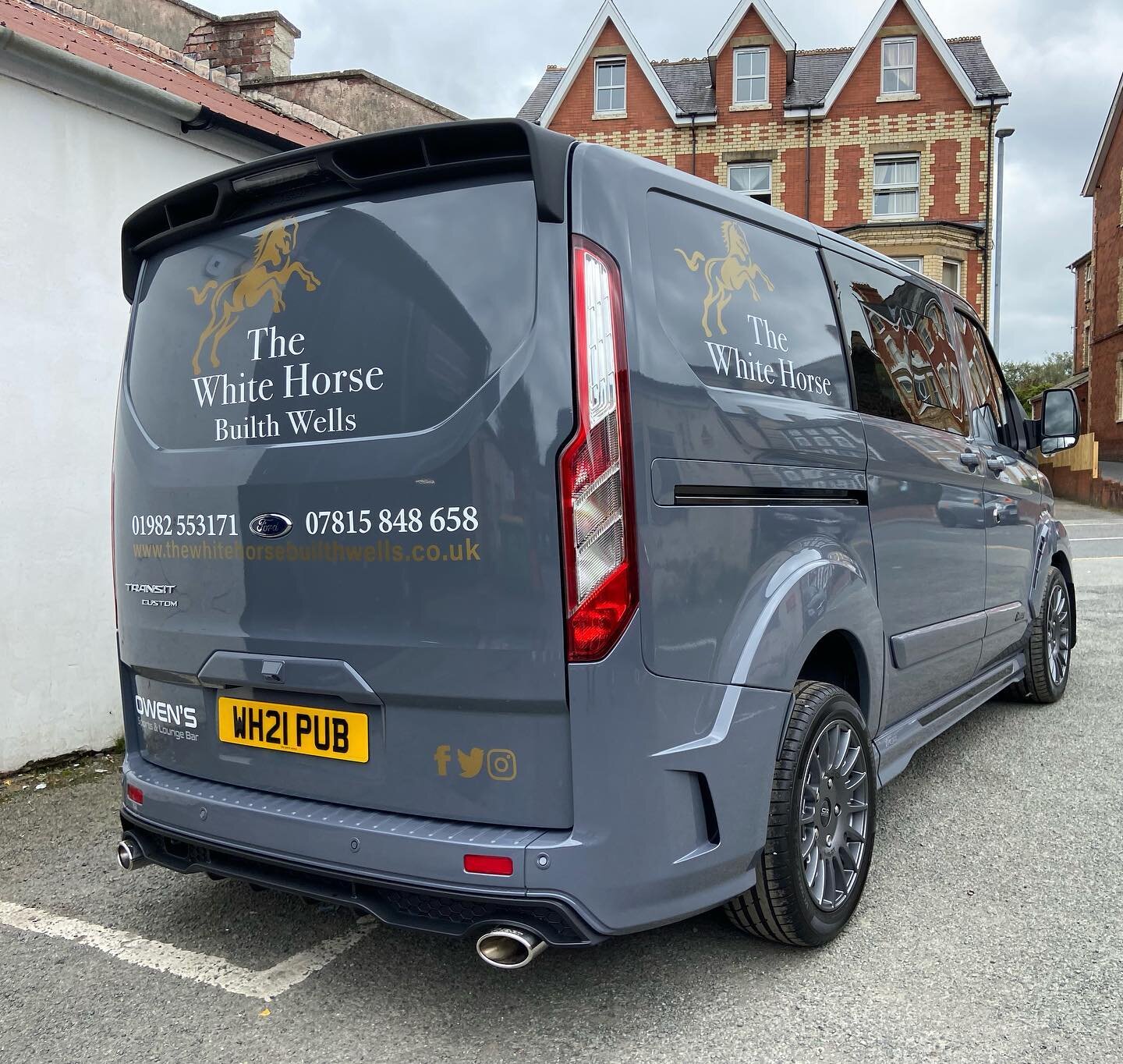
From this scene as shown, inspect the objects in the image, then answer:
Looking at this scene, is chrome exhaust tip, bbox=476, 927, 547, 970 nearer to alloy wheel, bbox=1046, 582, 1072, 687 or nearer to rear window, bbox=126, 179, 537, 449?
rear window, bbox=126, 179, 537, 449

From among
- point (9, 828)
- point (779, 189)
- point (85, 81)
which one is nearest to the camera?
point (9, 828)

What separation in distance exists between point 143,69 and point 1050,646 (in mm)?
5520

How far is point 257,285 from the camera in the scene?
9.05 ft

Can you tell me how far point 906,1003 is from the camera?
264 cm

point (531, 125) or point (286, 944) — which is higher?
point (531, 125)

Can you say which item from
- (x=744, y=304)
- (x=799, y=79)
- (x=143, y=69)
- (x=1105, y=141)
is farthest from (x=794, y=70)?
(x=744, y=304)

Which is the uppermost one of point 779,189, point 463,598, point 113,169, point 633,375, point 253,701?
point 779,189

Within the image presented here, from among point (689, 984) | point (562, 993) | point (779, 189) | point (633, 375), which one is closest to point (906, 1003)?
point (689, 984)

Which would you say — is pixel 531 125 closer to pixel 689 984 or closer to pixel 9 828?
pixel 689 984

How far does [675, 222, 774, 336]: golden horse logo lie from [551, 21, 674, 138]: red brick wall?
97.3ft

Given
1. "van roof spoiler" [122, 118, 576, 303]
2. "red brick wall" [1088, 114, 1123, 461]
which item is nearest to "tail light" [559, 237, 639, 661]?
"van roof spoiler" [122, 118, 576, 303]

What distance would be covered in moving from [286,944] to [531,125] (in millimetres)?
2355

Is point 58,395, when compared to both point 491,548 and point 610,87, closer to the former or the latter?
point 491,548

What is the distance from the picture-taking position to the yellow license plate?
2537 millimetres
